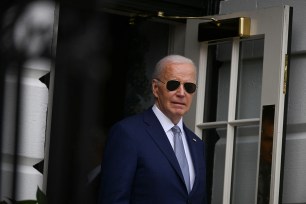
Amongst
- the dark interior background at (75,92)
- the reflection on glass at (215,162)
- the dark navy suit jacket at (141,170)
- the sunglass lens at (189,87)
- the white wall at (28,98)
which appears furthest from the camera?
the reflection on glass at (215,162)

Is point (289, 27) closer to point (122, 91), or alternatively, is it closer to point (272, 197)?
point (272, 197)

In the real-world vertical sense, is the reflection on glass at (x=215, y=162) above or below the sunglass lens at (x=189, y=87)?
below

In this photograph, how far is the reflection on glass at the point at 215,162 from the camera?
7.35 metres

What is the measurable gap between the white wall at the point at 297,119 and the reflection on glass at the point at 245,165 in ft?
0.67

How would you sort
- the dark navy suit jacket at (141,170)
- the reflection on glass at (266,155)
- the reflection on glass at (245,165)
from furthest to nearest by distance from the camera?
the reflection on glass at (245,165), the reflection on glass at (266,155), the dark navy suit jacket at (141,170)

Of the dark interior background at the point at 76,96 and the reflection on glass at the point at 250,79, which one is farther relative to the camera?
the reflection on glass at the point at 250,79

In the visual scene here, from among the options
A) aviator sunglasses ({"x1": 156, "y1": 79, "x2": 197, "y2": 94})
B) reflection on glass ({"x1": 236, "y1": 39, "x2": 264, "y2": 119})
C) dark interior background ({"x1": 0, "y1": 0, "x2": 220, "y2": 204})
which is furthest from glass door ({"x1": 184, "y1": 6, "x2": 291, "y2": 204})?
dark interior background ({"x1": 0, "y1": 0, "x2": 220, "y2": 204})

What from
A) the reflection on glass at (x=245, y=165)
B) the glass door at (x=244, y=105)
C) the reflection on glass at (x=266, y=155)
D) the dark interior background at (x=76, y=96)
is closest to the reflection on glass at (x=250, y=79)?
the glass door at (x=244, y=105)

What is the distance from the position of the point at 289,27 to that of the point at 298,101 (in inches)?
16.4

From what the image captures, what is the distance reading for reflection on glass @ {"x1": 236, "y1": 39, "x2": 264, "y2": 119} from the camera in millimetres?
7219

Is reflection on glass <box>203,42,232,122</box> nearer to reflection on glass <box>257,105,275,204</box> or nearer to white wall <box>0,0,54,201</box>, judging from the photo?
reflection on glass <box>257,105,275,204</box>

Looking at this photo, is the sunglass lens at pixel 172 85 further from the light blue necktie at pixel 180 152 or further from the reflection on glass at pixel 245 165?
the reflection on glass at pixel 245 165

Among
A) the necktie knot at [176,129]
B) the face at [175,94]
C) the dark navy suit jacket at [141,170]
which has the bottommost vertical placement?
the dark navy suit jacket at [141,170]

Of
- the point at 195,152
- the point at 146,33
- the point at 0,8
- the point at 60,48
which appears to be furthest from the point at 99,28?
the point at 146,33
